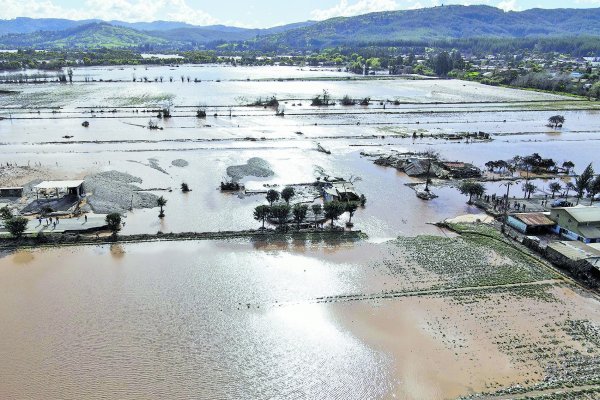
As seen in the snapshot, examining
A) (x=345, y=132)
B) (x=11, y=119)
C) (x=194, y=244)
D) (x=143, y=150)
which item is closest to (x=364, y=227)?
(x=194, y=244)

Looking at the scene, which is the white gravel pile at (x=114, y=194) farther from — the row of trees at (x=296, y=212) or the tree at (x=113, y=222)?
the row of trees at (x=296, y=212)

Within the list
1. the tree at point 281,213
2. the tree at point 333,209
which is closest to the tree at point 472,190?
the tree at point 333,209

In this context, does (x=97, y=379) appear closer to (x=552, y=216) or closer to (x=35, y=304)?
(x=35, y=304)

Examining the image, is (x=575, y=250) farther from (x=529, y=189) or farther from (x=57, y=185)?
(x=57, y=185)

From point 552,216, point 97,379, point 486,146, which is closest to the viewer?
point 97,379

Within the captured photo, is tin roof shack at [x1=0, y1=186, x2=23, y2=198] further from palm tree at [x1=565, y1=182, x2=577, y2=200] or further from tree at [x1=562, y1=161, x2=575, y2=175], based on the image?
tree at [x1=562, y1=161, x2=575, y2=175]

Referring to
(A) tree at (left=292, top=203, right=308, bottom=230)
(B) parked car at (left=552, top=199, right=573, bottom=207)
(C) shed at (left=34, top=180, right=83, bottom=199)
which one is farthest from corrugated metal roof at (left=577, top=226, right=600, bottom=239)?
(C) shed at (left=34, top=180, right=83, bottom=199)
